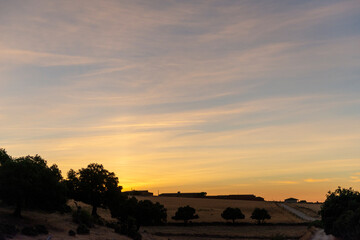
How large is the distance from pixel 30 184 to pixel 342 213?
148ft

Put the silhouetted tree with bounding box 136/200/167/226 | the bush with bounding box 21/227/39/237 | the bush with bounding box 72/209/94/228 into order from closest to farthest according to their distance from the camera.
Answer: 1. the bush with bounding box 21/227/39/237
2. the bush with bounding box 72/209/94/228
3. the silhouetted tree with bounding box 136/200/167/226

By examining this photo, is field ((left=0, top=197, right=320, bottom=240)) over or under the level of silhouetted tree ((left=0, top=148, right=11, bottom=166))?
under

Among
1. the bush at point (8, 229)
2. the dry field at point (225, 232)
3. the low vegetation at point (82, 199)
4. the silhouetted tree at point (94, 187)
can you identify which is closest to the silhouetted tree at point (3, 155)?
the low vegetation at point (82, 199)

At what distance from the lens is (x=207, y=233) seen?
3770 inches

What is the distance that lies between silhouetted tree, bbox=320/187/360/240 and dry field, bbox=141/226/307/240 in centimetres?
2095

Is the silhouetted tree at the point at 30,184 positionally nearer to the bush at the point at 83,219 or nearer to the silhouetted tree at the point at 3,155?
the bush at the point at 83,219

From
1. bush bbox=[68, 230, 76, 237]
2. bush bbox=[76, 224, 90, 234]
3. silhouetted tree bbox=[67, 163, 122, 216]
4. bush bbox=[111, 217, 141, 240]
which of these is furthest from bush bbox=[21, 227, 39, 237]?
silhouetted tree bbox=[67, 163, 122, 216]

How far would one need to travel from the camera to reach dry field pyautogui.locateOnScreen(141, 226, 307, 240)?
294ft

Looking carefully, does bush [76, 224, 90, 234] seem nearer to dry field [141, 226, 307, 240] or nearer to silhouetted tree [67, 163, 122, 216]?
silhouetted tree [67, 163, 122, 216]

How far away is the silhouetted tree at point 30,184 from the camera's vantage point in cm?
5534

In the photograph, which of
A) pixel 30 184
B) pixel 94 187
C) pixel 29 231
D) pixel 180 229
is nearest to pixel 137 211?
pixel 94 187

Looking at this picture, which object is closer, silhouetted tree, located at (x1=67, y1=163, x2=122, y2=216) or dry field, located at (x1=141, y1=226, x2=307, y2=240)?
silhouetted tree, located at (x1=67, y1=163, x2=122, y2=216)

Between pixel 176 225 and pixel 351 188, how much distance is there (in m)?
55.4

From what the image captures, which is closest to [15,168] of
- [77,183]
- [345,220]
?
[77,183]
